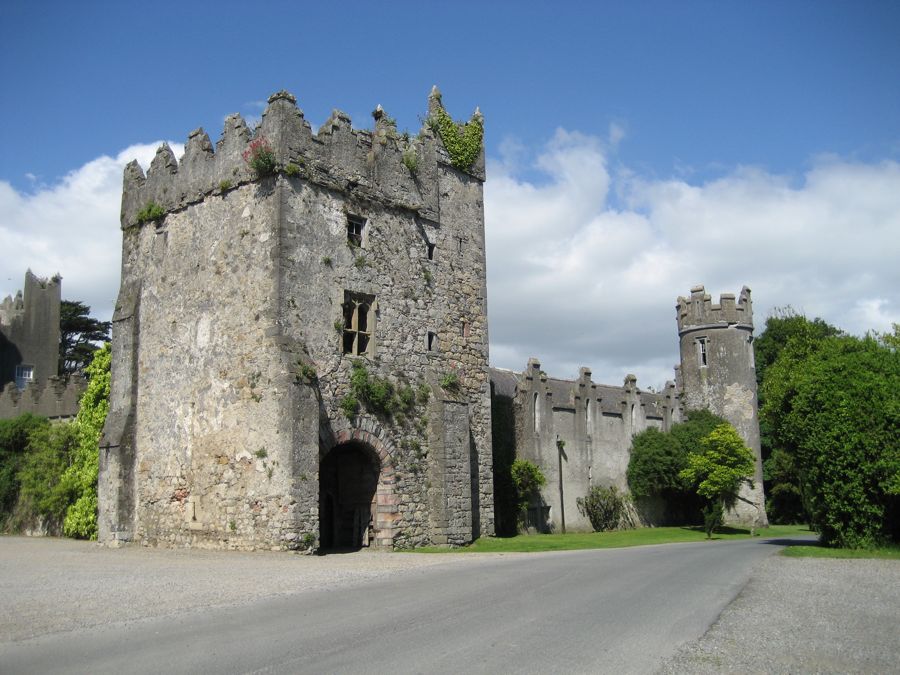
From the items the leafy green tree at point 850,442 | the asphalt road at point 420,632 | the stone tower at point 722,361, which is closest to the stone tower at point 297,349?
the asphalt road at point 420,632

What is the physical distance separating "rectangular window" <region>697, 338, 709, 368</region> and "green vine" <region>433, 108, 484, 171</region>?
68.9 feet

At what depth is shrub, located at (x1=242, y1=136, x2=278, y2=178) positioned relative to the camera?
1969cm

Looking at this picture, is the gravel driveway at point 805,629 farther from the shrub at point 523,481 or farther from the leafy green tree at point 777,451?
the leafy green tree at point 777,451

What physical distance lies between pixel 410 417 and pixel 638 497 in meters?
20.2

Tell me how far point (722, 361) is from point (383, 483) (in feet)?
83.6

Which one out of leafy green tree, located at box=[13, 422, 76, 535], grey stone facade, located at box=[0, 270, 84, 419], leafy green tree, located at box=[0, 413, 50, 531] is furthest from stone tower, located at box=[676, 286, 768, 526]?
grey stone facade, located at box=[0, 270, 84, 419]

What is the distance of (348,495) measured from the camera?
21688 millimetres

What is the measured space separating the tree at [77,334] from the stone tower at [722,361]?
3475 cm

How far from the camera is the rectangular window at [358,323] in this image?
20875 mm

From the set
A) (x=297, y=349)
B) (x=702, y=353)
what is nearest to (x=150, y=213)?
(x=297, y=349)

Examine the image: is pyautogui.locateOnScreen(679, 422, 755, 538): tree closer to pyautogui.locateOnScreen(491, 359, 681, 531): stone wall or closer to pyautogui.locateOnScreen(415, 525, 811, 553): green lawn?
pyautogui.locateOnScreen(415, 525, 811, 553): green lawn

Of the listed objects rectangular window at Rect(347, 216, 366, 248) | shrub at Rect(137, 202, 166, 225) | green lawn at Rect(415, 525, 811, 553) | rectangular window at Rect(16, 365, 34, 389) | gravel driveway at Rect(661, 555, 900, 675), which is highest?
shrub at Rect(137, 202, 166, 225)

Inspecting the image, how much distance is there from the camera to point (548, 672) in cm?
718

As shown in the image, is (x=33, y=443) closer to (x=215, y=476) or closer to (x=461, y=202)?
(x=215, y=476)
